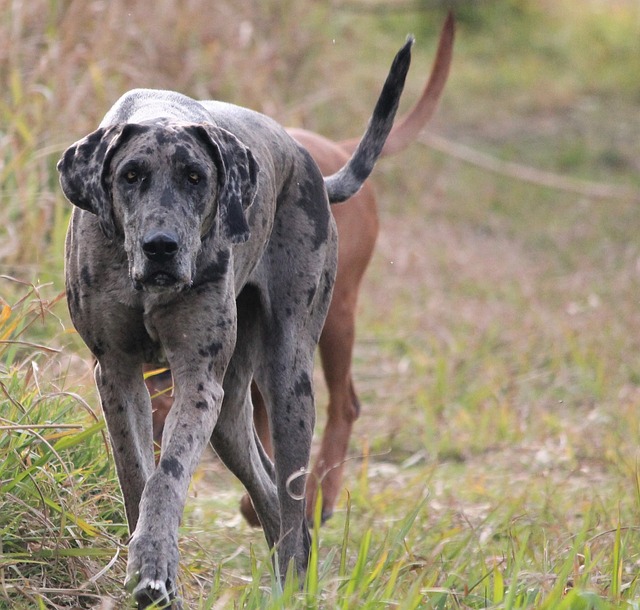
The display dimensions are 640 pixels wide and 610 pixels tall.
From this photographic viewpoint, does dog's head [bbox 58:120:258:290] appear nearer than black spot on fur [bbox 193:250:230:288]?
Yes

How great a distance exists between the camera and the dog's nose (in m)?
2.93

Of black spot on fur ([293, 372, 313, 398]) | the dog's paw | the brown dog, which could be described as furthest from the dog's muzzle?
the brown dog

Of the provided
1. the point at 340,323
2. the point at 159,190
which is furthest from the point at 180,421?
the point at 340,323

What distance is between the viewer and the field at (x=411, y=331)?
11.3ft

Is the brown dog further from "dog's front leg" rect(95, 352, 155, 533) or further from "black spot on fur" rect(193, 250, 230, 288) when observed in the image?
"black spot on fur" rect(193, 250, 230, 288)

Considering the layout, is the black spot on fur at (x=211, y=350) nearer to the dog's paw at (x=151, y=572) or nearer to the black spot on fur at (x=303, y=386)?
the dog's paw at (x=151, y=572)

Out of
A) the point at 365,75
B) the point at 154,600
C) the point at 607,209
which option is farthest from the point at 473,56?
the point at 154,600

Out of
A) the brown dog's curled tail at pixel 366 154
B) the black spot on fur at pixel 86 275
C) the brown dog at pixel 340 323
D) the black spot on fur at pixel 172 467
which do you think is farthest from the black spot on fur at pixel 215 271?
the brown dog at pixel 340 323

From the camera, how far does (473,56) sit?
1416 centimetres

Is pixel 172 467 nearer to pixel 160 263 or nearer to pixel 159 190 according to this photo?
pixel 160 263

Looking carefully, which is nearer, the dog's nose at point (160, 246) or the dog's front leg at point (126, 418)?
the dog's nose at point (160, 246)

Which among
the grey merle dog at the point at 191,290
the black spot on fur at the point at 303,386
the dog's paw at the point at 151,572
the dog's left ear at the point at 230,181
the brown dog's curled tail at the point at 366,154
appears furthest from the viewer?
the brown dog's curled tail at the point at 366,154

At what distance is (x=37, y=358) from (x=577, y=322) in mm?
4034

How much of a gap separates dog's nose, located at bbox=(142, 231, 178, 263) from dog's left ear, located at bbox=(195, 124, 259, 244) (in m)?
0.25
